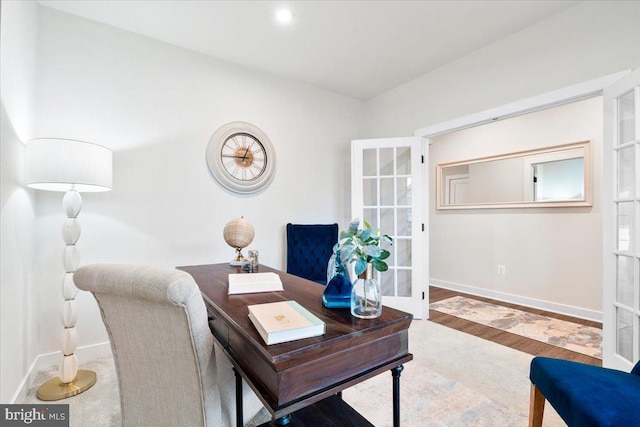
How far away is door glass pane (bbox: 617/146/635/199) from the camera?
1782 millimetres

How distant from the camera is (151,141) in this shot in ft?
8.16

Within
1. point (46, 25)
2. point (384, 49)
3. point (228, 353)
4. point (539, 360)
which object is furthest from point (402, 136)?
point (46, 25)

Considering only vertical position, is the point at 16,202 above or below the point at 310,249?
above

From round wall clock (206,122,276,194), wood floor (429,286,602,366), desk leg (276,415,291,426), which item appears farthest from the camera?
round wall clock (206,122,276,194)

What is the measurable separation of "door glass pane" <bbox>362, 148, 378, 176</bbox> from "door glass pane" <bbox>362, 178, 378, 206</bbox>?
0.30 ft

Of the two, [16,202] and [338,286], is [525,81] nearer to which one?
[338,286]

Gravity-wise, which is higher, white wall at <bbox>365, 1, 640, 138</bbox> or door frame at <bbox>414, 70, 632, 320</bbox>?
white wall at <bbox>365, 1, 640, 138</bbox>

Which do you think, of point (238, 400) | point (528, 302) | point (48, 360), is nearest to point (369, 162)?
point (528, 302)

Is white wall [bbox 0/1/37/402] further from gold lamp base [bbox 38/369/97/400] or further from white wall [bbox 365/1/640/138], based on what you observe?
white wall [bbox 365/1/640/138]

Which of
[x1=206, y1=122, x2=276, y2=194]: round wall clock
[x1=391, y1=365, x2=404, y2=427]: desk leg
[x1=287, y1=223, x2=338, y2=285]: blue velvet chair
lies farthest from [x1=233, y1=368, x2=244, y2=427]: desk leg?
[x1=206, y1=122, x2=276, y2=194]: round wall clock

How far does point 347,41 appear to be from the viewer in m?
2.57

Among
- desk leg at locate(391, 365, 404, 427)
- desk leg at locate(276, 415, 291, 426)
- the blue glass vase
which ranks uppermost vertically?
the blue glass vase

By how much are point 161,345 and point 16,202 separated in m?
1.52

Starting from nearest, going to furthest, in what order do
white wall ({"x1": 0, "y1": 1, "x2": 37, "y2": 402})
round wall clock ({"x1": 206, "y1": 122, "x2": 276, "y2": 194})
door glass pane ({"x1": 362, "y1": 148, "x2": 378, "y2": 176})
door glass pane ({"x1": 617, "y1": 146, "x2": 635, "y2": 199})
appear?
white wall ({"x1": 0, "y1": 1, "x2": 37, "y2": 402}), door glass pane ({"x1": 617, "y1": 146, "x2": 635, "y2": 199}), round wall clock ({"x1": 206, "y1": 122, "x2": 276, "y2": 194}), door glass pane ({"x1": 362, "y1": 148, "x2": 378, "y2": 176})
